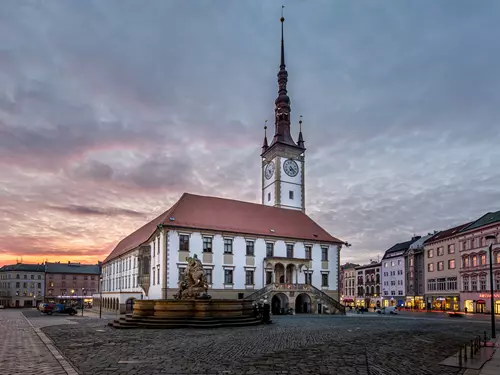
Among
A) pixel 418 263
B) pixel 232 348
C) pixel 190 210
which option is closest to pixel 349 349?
pixel 232 348

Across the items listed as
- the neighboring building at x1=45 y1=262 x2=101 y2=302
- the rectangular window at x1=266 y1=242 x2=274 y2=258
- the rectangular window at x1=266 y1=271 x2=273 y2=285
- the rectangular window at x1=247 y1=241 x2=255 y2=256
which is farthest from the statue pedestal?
the neighboring building at x1=45 y1=262 x2=101 y2=302

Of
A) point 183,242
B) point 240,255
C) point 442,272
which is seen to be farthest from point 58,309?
point 442,272

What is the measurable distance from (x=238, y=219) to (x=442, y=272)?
39997mm

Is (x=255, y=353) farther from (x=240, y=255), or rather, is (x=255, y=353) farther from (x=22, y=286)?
(x=22, y=286)

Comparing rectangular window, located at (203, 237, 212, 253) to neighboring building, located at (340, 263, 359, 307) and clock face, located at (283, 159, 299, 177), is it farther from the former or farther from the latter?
neighboring building, located at (340, 263, 359, 307)

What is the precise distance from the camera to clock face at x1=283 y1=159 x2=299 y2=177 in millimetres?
70812

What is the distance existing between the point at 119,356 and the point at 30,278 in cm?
14505

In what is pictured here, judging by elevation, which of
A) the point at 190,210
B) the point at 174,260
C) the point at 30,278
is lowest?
the point at 30,278

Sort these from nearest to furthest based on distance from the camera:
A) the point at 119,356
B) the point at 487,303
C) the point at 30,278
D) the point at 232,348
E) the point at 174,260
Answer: the point at 119,356 < the point at 232,348 < the point at 174,260 < the point at 487,303 < the point at 30,278

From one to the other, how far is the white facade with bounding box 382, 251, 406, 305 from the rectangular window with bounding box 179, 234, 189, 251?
58631 mm

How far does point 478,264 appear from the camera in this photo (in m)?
63.9

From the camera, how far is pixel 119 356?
49.0ft

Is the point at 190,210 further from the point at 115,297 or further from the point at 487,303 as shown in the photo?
the point at 487,303

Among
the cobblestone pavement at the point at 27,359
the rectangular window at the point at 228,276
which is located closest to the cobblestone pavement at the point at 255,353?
the cobblestone pavement at the point at 27,359
